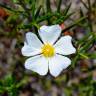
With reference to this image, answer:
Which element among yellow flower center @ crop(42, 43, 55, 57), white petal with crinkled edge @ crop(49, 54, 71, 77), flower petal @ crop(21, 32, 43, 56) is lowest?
white petal with crinkled edge @ crop(49, 54, 71, 77)

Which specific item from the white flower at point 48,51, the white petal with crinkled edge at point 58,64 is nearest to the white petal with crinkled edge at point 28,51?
the white flower at point 48,51

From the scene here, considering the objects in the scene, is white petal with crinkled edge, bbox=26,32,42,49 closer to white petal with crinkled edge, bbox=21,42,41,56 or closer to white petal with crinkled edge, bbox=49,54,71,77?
white petal with crinkled edge, bbox=21,42,41,56

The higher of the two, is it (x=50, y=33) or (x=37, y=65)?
(x=50, y=33)

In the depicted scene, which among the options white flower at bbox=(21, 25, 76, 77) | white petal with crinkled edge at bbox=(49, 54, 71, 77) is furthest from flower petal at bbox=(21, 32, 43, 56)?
white petal with crinkled edge at bbox=(49, 54, 71, 77)

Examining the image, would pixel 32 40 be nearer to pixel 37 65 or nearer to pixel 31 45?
pixel 31 45

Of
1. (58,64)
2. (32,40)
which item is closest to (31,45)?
(32,40)

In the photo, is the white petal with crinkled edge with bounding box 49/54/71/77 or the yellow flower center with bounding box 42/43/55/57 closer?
the white petal with crinkled edge with bounding box 49/54/71/77

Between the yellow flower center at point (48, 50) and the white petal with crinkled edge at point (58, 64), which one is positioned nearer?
the white petal with crinkled edge at point (58, 64)

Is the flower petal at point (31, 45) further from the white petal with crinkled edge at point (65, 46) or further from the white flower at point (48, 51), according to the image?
the white petal with crinkled edge at point (65, 46)

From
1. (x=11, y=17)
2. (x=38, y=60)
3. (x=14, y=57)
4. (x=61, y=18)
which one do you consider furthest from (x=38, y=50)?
(x=14, y=57)
